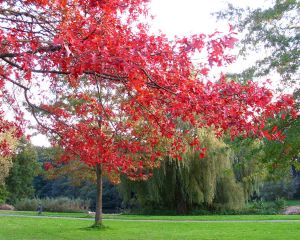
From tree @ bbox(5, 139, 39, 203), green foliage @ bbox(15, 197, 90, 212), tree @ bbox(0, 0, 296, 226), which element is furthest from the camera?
tree @ bbox(5, 139, 39, 203)

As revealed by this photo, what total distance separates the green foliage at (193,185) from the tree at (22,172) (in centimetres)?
2572

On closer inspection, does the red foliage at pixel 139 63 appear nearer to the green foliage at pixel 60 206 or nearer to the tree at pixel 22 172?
the green foliage at pixel 60 206

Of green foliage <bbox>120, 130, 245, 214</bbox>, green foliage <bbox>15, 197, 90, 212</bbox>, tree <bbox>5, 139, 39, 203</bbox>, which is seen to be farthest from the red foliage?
tree <bbox>5, 139, 39, 203</bbox>

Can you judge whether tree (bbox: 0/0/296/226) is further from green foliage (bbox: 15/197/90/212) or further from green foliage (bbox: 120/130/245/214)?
green foliage (bbox: 15/197/90/212)

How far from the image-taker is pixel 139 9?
7.58 metres

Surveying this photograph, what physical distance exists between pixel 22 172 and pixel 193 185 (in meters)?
32.6

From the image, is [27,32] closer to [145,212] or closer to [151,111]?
[151,111]

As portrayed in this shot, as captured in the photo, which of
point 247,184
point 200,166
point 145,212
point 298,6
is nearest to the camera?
point 298,6

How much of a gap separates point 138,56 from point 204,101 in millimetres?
1038

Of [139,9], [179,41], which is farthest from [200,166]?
[179,41]

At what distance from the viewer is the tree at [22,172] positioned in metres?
50.1

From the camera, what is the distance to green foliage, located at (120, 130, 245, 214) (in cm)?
2502

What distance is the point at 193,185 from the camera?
2528 cm

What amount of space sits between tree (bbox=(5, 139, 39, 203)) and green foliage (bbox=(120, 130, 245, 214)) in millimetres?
25720
